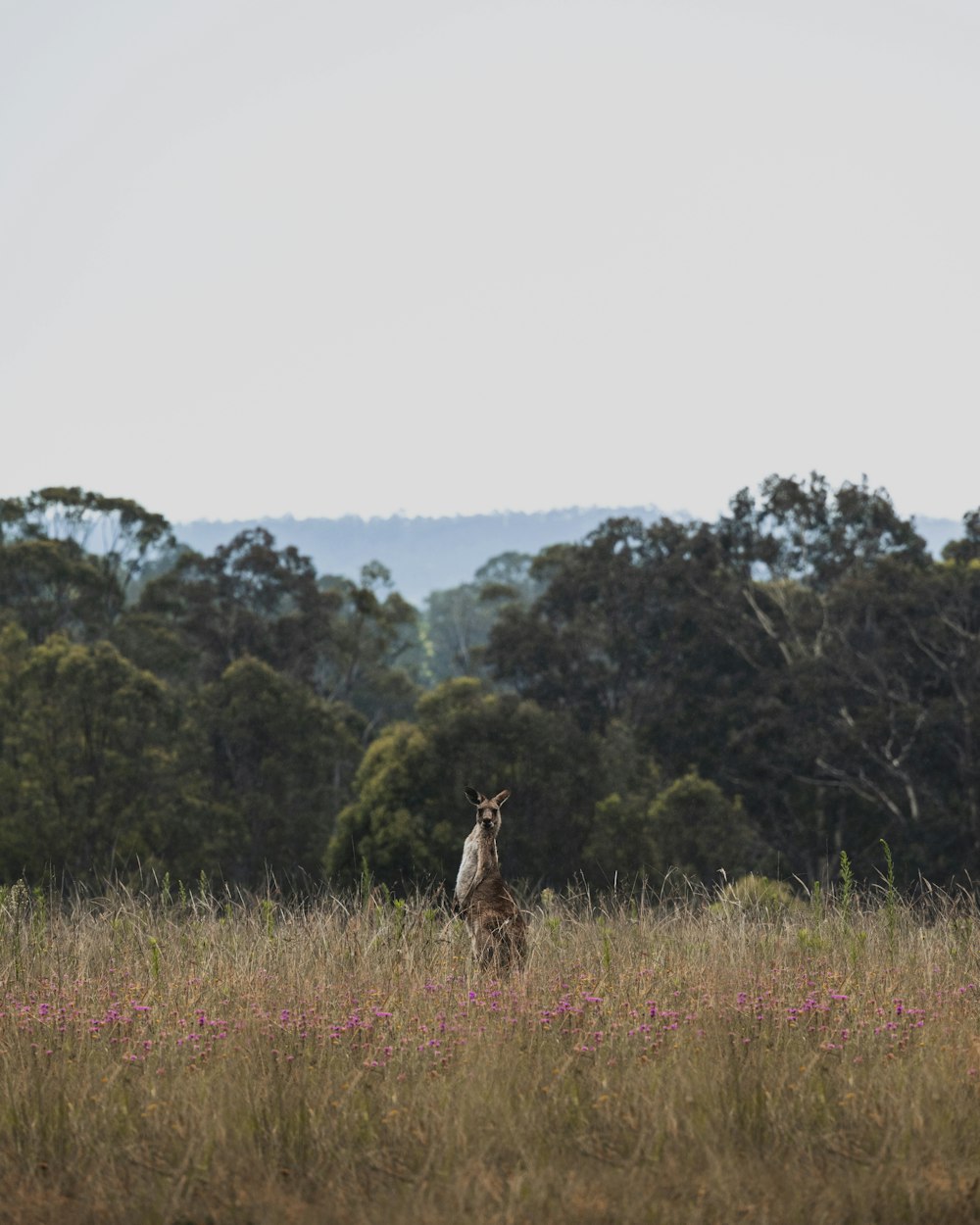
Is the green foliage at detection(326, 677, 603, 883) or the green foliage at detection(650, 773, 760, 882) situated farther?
the green foliage at detection(326, 677, 603, 883)

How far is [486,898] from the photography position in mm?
7934

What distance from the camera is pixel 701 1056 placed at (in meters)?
6.02

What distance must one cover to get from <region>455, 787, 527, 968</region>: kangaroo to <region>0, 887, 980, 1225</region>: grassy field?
17 centimetres

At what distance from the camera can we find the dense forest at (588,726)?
36.2 m

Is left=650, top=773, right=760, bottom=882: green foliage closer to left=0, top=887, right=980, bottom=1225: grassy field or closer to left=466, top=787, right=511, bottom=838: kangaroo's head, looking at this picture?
left=0, top=887, right=980, bottom=1225: grassy field

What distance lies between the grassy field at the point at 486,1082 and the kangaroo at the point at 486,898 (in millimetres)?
169

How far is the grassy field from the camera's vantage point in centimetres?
493

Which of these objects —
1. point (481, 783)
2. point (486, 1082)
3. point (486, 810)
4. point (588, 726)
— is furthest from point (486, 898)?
point (588, 726)

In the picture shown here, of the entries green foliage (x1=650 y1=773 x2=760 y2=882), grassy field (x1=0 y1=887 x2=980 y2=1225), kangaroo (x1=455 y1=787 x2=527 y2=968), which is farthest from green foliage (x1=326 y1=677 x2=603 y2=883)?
grassy field (x1=0 y1=887 x2=980 y2=1225)

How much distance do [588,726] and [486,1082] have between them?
36995 millimetres

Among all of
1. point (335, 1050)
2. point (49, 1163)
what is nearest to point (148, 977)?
point (335, 1050)

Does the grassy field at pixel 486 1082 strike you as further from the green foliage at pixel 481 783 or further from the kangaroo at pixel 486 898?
the green foliage at pixel 481 783

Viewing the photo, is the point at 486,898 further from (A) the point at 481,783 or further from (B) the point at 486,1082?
(A) the point at 481,783

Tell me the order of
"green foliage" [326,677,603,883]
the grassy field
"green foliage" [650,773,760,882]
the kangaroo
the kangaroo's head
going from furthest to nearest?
"green foliage" [326,677,603,883] → "green foliage" [650,773,760,882] → the kangaroo's head → the kangaroo → the grassy field
